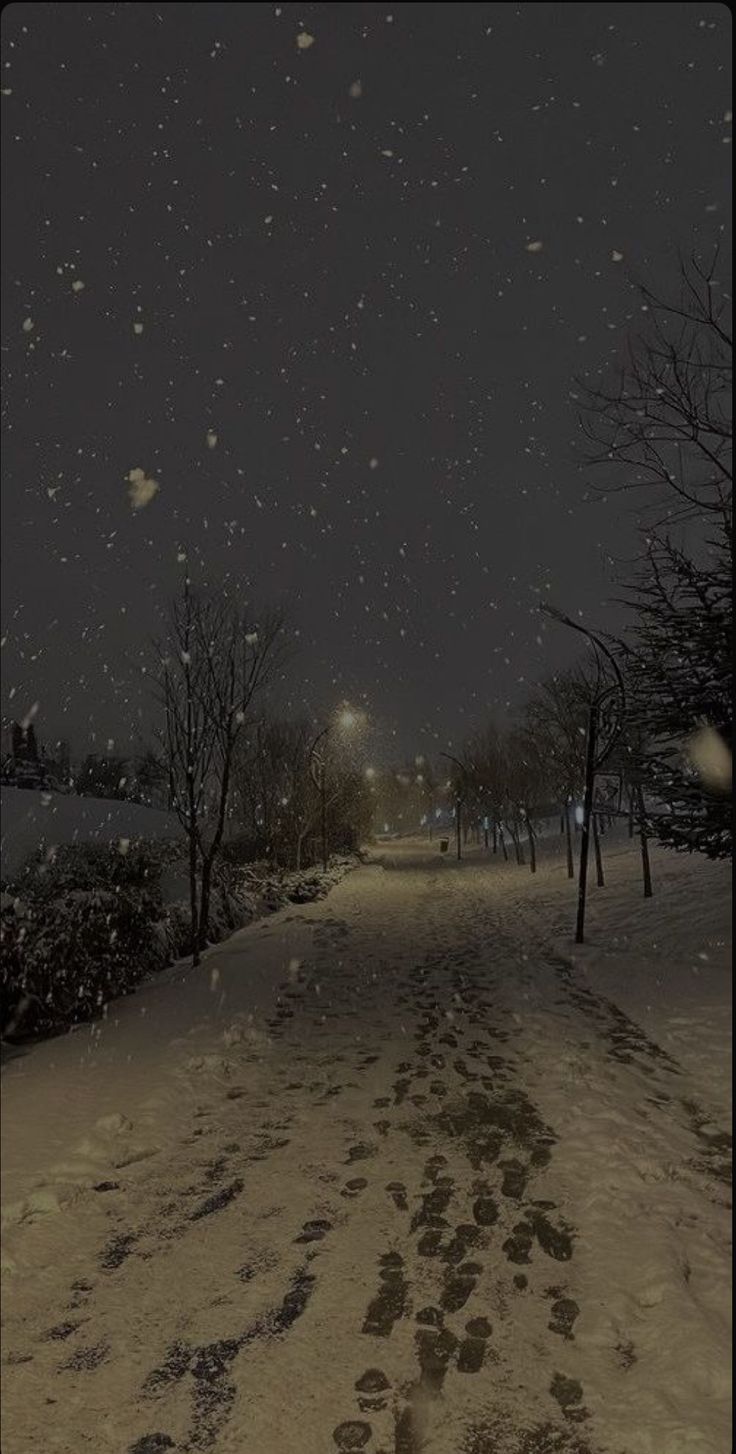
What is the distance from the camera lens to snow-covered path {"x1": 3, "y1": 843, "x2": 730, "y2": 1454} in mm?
2703

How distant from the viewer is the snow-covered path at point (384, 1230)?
270 centimetres

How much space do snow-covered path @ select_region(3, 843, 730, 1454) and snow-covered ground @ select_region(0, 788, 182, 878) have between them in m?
5.66

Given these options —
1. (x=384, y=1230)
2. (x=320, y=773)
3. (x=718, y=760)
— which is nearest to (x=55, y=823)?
(x=384, y=1230)

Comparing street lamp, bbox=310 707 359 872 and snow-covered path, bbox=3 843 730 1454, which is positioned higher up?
street lamp, bbox=310 707 359 872

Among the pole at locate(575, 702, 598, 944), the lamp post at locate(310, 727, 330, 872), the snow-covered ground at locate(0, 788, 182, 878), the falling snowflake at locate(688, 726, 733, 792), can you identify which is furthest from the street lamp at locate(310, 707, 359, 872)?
the falling snowflake at locate(688, 726, 733, 792)

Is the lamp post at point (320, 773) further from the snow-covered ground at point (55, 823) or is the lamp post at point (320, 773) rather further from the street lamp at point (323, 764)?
the snow-covered ground at point (55, 823)

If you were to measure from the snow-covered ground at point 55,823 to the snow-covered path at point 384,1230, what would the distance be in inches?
223

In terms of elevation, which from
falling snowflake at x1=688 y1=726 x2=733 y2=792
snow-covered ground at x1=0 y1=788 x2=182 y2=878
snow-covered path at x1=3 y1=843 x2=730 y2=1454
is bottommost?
snow-covered path at x1=3 y1=843 x2=730 y2=1454

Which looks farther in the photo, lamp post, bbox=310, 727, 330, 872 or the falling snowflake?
lamp post, bbox=310, 727, 330, 872

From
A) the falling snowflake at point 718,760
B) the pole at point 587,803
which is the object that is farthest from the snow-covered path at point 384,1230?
the pole at point 587,803

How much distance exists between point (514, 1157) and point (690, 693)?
3.94 metres

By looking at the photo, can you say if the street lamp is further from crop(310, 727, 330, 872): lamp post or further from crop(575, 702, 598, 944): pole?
crop(575, 702, 598, 944): pole

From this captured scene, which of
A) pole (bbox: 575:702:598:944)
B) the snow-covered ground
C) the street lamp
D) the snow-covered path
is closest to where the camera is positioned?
the snow-covered path

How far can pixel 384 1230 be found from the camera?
4.56 metres
